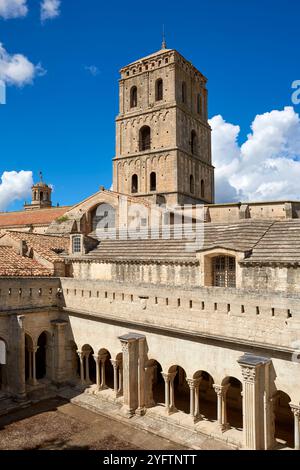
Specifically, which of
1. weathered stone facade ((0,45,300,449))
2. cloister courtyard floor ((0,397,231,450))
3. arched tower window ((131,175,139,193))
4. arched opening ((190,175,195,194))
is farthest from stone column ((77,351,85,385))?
arched opening ((190,175,195,194))

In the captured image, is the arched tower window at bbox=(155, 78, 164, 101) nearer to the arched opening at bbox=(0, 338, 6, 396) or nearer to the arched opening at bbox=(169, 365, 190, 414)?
the arched opening at bbox=(169, 365, 190, 414)

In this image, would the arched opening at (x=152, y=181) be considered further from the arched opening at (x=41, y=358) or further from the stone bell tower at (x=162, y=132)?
the arched opening at (x=41, y=358)

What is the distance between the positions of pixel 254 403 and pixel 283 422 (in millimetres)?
4512

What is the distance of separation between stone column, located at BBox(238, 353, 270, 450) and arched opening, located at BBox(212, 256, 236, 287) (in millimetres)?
5122

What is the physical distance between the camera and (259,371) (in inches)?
478

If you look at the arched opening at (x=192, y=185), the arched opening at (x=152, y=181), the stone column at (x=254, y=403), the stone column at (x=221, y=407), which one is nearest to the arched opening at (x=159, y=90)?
the arched opening at (x=152, y=181)

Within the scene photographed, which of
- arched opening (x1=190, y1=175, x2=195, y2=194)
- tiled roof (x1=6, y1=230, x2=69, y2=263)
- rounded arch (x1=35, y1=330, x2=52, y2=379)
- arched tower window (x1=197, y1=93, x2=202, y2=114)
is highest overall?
arched tower window (x1=197, y1=93, x2=202, y2=114)

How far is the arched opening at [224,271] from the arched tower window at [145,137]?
73.7ft

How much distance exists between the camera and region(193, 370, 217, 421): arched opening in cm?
1523

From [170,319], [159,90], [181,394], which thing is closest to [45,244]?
[170,319]

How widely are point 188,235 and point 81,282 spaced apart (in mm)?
6369

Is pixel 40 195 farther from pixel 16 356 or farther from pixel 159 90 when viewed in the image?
pixel 16 356

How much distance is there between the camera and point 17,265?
20.9m
